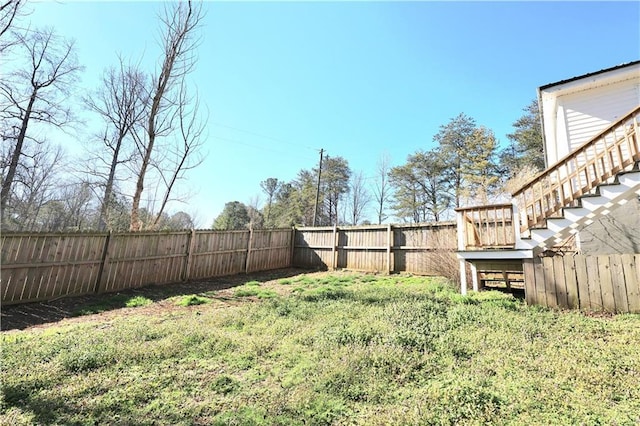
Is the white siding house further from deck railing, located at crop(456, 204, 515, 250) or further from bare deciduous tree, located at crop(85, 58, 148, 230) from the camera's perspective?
bare deciduous tree, located at crop(85, 58, 148, 230)

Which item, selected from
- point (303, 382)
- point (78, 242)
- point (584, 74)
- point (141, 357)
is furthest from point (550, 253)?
point (78, 242)

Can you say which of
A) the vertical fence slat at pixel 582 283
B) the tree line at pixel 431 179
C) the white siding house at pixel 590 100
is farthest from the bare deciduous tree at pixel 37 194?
the white siding house at pixel 590 100

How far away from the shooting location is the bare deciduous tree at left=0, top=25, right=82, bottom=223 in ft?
34.6

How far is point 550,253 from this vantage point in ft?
20.4

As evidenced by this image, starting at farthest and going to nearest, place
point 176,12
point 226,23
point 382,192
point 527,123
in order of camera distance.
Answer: point 382,192
point 527,123
point 176,12
point 226,23

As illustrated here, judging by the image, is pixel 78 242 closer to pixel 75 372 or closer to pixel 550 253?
pixel 75 372

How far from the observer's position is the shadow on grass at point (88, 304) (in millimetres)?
4797

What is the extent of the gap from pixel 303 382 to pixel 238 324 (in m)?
2.12

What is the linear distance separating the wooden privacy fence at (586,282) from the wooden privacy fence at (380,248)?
2860 mm

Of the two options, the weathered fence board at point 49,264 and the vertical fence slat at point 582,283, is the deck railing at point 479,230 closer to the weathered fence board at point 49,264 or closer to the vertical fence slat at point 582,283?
the vertical fence slat at point 582,283

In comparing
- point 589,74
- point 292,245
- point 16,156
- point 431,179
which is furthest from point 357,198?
point 16,156

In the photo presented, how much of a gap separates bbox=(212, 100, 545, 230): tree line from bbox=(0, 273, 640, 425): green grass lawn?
11.2 m

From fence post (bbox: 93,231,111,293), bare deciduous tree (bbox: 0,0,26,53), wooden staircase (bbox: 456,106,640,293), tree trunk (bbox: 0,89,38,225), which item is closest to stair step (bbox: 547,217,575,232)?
wooden staircase (bbox: 456,106,640,293)

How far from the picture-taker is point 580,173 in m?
5.11
